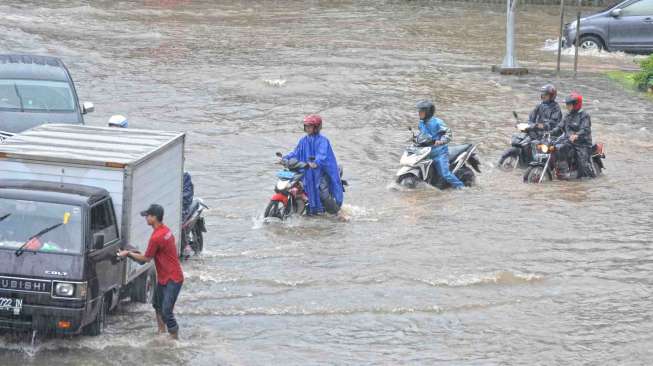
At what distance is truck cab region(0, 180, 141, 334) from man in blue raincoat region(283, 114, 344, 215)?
507cm

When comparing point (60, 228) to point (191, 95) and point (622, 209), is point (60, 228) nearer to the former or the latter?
point (622, 209)

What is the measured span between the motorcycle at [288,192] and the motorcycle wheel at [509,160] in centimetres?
483

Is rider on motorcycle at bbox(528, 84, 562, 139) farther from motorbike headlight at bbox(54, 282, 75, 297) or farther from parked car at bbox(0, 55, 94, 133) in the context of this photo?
motorbike headlight at bbox(54, 282, 75, 297)

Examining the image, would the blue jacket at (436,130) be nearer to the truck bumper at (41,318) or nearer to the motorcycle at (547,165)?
the motorcycle at (547,165)

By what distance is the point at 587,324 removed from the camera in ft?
38.8

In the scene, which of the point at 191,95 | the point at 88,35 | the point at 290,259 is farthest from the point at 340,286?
the point at 88,35

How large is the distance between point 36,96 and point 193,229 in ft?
14.9

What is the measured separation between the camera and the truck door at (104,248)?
10133 mm

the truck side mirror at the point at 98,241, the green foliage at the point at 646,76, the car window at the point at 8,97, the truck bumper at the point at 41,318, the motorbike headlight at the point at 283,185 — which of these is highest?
the green foliage at the point at 646,76

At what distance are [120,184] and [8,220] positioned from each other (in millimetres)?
1018

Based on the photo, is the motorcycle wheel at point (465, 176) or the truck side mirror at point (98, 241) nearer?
the truck side mirror at point (98, 241)

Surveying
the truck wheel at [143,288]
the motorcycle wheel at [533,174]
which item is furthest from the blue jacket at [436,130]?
the truck wheel at [143,288]

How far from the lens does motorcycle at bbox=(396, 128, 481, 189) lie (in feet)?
57.6

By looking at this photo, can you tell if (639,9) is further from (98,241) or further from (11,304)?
(11,304)
